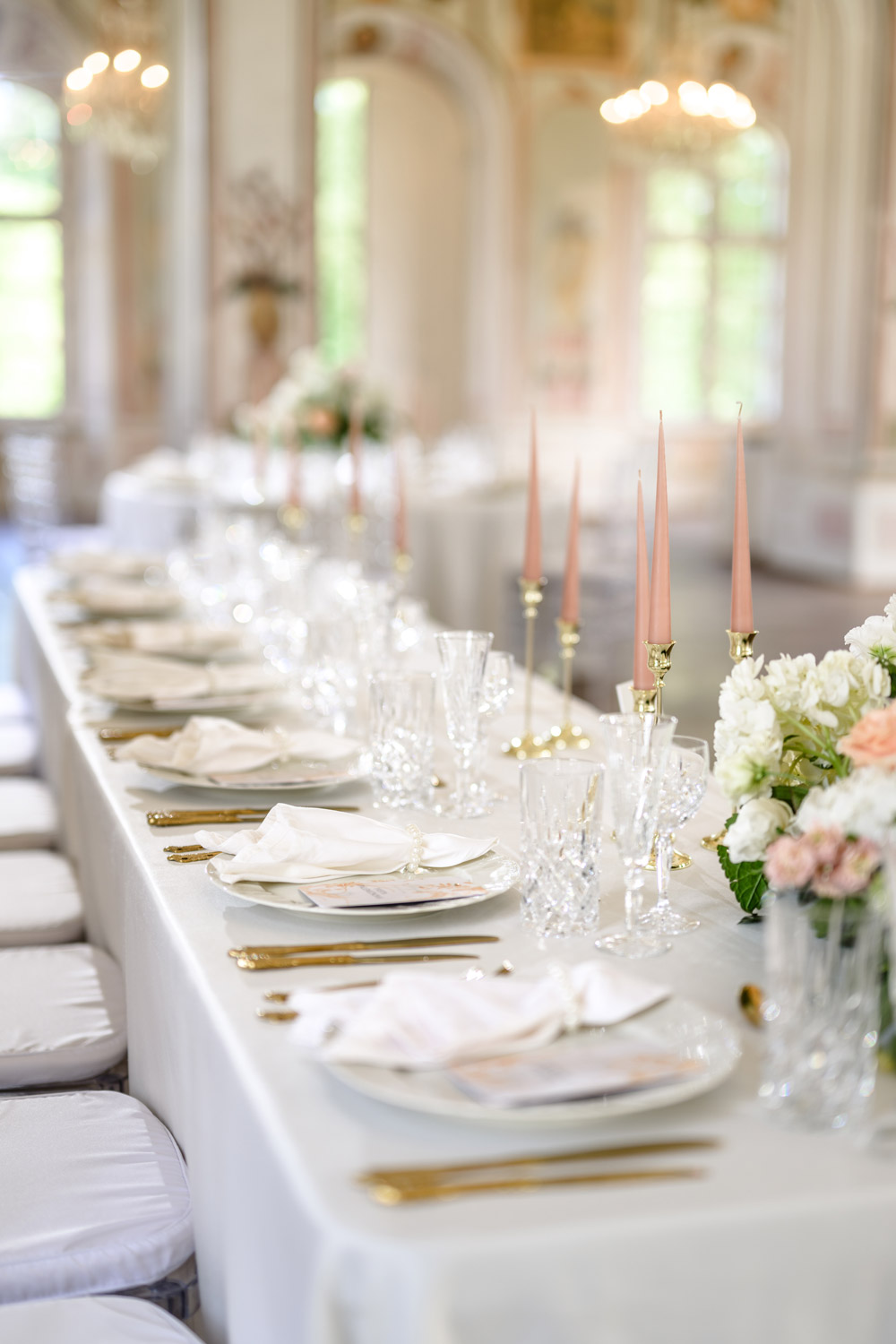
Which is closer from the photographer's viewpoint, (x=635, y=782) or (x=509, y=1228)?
(x=509, y=1228)

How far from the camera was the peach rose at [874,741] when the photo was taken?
4.07ft

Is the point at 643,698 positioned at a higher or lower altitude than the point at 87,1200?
higher

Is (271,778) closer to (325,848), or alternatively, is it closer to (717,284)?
(325,848)

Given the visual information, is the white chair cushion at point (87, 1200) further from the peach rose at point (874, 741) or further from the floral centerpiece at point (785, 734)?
the peach rose at point (874, 741)

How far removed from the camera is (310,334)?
33.0 feet

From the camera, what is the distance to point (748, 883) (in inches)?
58.1

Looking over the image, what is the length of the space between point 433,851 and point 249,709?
0.96 metres

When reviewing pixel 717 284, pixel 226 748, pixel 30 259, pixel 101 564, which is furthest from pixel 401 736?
pixel 30 259

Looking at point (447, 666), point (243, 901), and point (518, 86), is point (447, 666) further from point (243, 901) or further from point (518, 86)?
point (518, 86)

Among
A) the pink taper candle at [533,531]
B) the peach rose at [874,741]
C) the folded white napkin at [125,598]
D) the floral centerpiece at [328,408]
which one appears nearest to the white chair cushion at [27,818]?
the folded white napkin at [125,598]

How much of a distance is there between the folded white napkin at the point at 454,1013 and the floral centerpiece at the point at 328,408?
20.5 feet

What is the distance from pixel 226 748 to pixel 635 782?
2.85 ft

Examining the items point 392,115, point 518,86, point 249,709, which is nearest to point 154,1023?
point 249,709

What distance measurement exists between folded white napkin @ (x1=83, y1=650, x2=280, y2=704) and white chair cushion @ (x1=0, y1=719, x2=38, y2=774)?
765 millimetres
